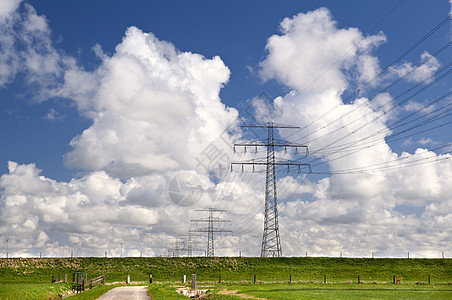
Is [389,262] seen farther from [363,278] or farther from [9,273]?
[9,273]

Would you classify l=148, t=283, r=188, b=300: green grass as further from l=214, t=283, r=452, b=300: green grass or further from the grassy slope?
the grassy slope

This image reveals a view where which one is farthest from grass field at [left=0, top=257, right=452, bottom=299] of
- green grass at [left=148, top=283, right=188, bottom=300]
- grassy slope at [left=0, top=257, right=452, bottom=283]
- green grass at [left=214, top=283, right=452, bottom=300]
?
green grass at [left=148, top=283, right=188, bottom=300]

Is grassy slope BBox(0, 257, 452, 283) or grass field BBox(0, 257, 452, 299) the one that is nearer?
grass field BBox(0, 257, 452, 299)

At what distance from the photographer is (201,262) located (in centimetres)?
10281

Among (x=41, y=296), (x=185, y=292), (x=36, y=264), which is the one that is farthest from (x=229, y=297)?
(x=36, y=264)

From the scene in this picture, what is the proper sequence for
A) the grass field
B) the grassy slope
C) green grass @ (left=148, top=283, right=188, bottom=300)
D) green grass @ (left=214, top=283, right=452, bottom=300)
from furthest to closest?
the grassy slope
the grass field
green grass @ (left=214, top=283, right=452, bottom=300)
green grass @ (left=148, top=283, right=188, bottom=300)

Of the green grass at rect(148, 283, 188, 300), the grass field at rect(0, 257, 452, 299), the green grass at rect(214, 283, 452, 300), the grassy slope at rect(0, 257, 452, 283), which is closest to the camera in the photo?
the green grass at rect(148, 283, 188, 300)

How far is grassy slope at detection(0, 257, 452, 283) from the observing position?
297 feet

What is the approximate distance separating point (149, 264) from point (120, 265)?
6180 mm

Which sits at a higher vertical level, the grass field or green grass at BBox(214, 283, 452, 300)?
green grass at BBox(214, 283, 452, 300)

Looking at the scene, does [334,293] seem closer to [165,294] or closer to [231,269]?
[165,294]

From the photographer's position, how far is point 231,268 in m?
98.6

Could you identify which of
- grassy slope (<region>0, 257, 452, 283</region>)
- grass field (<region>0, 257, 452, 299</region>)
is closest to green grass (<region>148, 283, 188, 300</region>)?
grass field (<region>0, 257, 452, 299</region>)

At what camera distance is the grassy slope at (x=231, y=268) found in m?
90.5
